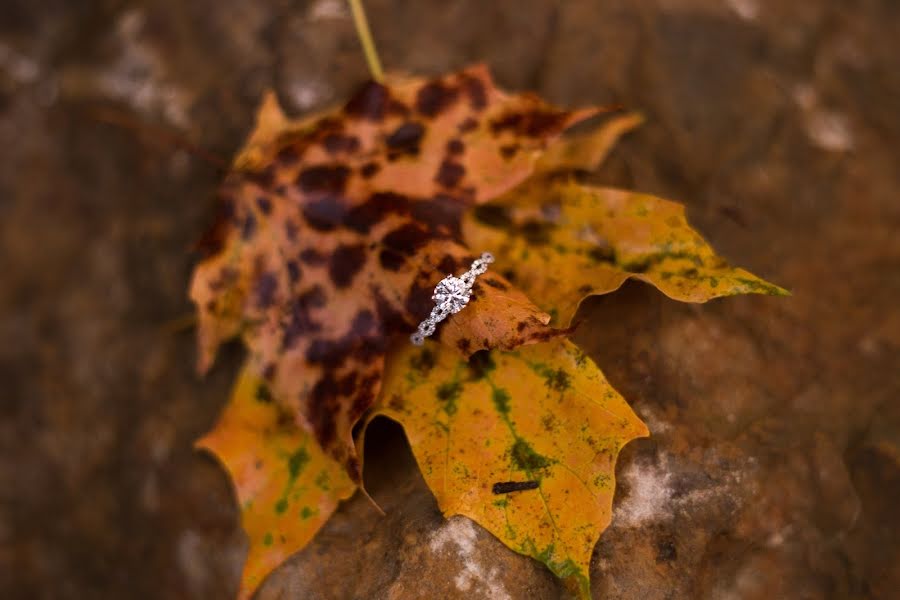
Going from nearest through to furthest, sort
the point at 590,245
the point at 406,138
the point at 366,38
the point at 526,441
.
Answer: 1. the point at 526,441
2. the point at 590,245
3. the point at 406,138
4. the point at 366,38

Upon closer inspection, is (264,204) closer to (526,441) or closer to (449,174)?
(449,174)

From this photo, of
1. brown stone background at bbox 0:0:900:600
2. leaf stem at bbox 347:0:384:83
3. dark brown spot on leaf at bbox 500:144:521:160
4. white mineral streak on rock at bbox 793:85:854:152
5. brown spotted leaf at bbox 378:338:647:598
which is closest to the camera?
brown spotted leaf at bbox 378:338:647:598

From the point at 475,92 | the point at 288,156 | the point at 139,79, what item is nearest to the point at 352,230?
the point at 288,156

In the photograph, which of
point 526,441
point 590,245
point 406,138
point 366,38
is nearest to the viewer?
point 526,441

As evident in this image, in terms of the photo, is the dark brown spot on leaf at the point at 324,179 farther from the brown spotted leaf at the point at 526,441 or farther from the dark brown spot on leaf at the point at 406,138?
the brown spotted leaf at the point at 526,441

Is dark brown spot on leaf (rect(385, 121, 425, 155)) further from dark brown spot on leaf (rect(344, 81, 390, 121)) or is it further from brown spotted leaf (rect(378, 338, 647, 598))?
brown spotted leaf (rect(378, 338, 647, 598))

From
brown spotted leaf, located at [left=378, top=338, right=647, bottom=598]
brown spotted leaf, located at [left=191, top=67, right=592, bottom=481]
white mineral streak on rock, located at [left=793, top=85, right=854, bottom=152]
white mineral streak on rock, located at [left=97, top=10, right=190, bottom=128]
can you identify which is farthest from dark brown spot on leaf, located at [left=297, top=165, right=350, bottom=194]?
white mineral streak on rock, located at [left=793, top=85, right=854, bottom=152]

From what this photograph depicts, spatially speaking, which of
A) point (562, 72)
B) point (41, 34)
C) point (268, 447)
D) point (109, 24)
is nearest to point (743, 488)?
point (268, 447)
